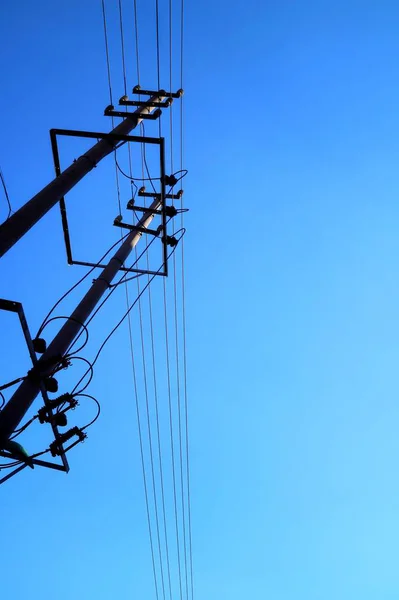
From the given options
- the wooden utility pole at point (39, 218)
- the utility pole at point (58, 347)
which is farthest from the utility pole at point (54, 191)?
the utility pole at point (58, 347)

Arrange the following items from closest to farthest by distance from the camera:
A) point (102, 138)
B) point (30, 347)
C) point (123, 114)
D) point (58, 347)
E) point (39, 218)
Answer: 1. point (39, 218)
2. point (30, 347)
3. point (58, 347)
4. point (102, 138)
5. point (123, 114)

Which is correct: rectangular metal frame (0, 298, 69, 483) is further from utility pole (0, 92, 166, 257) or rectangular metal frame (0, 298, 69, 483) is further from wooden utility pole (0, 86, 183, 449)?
utility pole (0, 92, 166, 257)

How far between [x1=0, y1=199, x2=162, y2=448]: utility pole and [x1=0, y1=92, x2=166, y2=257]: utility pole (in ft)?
4.80

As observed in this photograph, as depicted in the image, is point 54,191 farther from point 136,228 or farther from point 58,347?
point 136,228

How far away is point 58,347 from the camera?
524cm

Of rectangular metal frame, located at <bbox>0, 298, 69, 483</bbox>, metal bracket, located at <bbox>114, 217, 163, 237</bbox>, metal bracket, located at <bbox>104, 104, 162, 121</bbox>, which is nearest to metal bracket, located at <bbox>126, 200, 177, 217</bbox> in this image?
metal bracket, located at <bbox>114, 217, 163, 237</bbox>

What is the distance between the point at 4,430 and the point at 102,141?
13.4 feet

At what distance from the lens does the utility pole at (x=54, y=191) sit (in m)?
4.27

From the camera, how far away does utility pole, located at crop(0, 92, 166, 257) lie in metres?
4.27

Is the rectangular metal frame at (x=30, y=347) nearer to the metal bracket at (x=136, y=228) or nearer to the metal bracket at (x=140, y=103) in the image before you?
the metal bracket at (x=136, y=228)

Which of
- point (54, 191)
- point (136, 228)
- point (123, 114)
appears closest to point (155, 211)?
point (136, 228)

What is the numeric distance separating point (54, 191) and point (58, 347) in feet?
6.03

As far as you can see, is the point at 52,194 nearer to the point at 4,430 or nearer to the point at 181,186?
the point at 4,430

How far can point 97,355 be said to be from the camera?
22.8 ft
